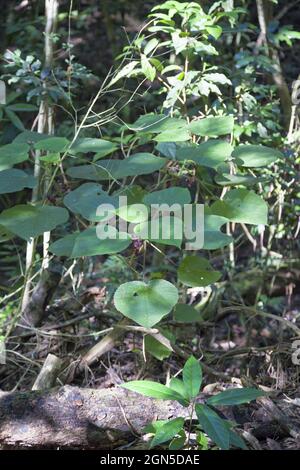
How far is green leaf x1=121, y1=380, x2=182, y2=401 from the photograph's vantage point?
64.5 inches

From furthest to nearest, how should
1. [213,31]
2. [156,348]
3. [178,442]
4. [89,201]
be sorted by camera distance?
[213,31]
[156,348]
[89,201]
[178,442]

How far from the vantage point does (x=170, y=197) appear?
1740 millimetres

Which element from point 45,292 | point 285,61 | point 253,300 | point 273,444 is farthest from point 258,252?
point 285,61

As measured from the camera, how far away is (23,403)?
6.05 ft

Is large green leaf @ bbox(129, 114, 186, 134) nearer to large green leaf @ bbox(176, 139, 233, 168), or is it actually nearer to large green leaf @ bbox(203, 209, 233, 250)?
large green leaf @ bbox(176, 139, 233, 168)

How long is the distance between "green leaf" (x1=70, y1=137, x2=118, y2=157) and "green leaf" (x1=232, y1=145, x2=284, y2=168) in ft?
1.16

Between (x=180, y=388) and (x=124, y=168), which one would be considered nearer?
(x=180, y=388)

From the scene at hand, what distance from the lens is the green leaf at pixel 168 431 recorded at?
159 cm

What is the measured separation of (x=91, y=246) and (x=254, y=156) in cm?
58

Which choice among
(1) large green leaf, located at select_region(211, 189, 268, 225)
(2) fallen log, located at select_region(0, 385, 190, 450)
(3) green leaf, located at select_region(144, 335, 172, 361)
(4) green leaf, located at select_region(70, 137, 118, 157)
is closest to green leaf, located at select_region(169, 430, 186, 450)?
(2) fallen log, located at select_region(0, 385, 190, 450)

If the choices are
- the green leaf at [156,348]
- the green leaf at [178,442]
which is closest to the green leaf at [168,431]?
the green leaf at [178,442]

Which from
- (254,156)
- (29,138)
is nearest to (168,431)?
(254,156)

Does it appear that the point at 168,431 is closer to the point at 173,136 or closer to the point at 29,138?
the point at 173,136
